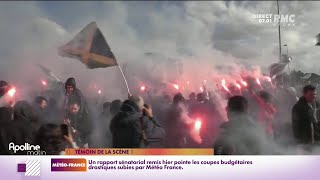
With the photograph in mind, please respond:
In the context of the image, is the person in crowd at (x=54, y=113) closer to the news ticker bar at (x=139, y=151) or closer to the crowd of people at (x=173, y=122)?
the crowd of people at (x=173, y=122)

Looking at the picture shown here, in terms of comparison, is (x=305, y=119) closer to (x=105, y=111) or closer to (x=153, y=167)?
(x=153, y=167)

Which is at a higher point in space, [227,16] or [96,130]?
[227,16]

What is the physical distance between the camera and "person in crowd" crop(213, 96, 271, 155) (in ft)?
13.0

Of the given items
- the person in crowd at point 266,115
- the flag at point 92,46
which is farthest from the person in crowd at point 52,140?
the person in crowd at point 266,115

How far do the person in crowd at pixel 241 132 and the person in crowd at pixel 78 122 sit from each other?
46.4 inches

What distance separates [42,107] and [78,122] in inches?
13.1

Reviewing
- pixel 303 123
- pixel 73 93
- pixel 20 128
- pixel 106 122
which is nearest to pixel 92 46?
pixel 73 93

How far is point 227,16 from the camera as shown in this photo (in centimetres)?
399

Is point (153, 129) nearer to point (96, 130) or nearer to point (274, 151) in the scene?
point (96, 130)

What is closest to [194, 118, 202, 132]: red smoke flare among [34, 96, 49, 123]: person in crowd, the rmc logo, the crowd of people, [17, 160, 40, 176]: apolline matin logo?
the crowd of people

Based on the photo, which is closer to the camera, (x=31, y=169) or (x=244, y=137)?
(x=31, y=169)

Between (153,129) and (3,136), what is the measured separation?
130cm

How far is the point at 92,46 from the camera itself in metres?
3.97

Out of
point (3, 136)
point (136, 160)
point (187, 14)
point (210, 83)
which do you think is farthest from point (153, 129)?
point (3, 136)
